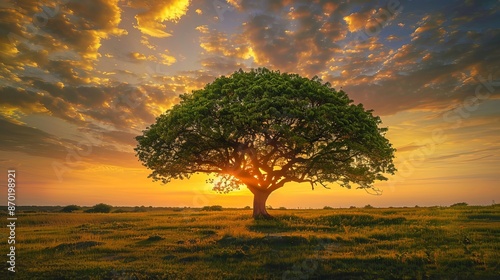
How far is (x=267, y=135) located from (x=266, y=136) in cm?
16

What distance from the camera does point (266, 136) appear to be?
33375 mm

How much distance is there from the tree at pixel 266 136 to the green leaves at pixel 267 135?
0.09m

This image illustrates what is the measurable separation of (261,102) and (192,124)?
714 cm

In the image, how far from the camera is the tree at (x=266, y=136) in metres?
30.1

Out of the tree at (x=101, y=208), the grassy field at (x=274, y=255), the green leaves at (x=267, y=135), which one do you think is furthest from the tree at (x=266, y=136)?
the tree at (x=101, y=208)

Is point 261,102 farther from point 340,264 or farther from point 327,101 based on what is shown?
point 340,264

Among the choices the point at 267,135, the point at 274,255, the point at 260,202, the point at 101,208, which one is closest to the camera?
the point at 274,255

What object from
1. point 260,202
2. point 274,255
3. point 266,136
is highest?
point 266,136

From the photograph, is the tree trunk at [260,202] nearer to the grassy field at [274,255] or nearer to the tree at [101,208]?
the grassy field at [274,255]

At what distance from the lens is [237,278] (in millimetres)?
15156

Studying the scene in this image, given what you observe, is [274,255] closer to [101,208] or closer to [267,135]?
[267,135]

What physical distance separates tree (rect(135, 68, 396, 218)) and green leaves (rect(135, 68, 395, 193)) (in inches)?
3.6

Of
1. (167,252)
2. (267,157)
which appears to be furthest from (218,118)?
(167,252)

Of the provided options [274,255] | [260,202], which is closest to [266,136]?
[260,202]
